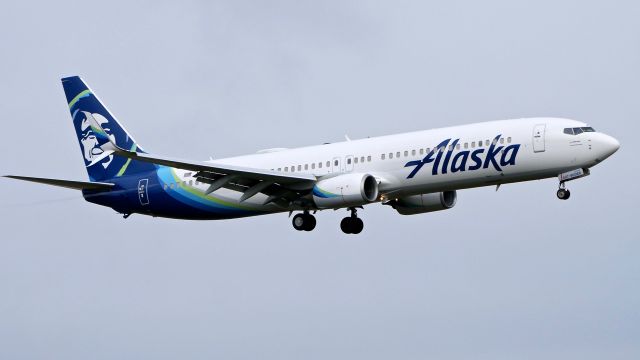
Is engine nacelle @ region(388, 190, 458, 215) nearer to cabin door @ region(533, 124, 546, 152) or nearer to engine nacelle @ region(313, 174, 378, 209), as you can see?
engine nacelle @ region(313, 174, 378, 209)

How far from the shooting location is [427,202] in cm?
6456

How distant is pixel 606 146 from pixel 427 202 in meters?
10.2

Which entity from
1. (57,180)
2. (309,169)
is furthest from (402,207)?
(57,180)

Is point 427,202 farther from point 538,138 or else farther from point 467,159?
point 538,138

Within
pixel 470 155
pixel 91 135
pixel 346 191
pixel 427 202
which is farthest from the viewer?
pixel 91 135

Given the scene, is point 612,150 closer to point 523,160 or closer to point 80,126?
point 523,160

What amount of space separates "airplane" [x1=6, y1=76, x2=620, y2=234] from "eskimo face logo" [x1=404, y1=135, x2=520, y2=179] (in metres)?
0.04

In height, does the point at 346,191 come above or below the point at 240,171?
below

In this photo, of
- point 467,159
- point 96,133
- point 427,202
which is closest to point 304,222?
point 427,202

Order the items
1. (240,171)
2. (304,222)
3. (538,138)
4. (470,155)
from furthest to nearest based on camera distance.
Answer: (304,222), (240,171), (470,155), (538,138)

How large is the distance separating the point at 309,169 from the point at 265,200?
251 cm

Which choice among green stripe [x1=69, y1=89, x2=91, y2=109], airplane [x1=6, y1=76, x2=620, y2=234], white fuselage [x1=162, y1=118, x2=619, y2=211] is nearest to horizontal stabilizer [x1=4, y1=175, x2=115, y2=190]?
airplane [x1=6, y1=76, x2=620, y2=234]

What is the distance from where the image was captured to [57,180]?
63.7m

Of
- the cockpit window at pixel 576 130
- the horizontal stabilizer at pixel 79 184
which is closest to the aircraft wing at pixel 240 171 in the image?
the horizontal stabilizer at pixel 79 184
